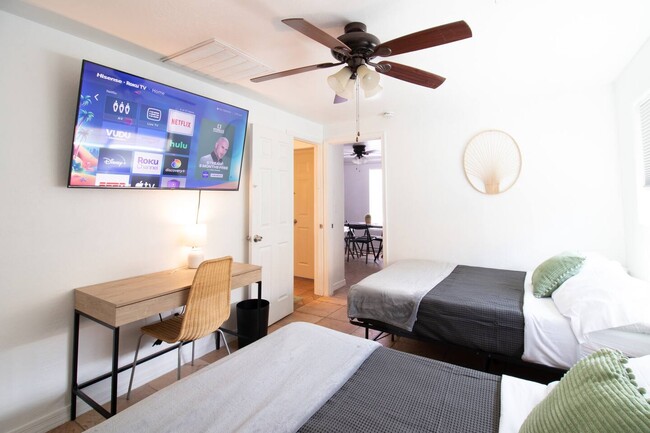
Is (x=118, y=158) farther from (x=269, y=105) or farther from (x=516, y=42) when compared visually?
(x=516, y=42)

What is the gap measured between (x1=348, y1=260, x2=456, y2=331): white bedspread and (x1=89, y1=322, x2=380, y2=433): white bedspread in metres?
0.84

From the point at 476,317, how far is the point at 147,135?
264 cm

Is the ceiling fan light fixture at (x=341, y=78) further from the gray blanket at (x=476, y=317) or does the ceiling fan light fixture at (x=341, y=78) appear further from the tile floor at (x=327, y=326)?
the tile floor at (x=327, y=326)

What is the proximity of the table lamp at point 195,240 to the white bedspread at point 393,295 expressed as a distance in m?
1.33

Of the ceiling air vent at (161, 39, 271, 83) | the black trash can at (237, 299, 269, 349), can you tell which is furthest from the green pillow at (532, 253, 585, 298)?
the ceiling air vent at (161, 39, 271, 83)

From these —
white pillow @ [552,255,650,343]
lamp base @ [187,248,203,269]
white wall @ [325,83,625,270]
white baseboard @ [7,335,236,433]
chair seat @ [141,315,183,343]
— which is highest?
white wall @ [325,83,625,270]

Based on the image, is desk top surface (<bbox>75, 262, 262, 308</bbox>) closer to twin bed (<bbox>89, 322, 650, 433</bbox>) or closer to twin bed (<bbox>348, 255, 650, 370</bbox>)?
twin bed (<bbox>89, 322, 650, 433</bbox>)

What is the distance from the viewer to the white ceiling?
1.72 meters

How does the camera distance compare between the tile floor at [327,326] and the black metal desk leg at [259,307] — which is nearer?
the tile floor at [327,326]

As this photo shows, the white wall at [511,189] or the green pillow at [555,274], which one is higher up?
the white wall at [511,189]

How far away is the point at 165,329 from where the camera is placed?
2.23 meters

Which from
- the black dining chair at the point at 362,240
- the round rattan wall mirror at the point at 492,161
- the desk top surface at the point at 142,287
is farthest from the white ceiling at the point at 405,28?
the black dining chair at the point at 362,240

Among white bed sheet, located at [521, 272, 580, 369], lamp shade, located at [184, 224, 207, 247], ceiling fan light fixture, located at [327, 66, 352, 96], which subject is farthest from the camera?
lamp shade, located at [184, 224, 207, 247]

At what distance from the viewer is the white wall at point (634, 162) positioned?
2305mm
